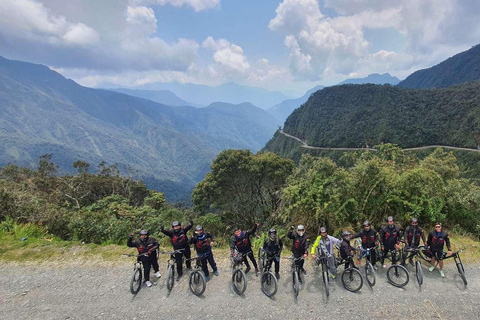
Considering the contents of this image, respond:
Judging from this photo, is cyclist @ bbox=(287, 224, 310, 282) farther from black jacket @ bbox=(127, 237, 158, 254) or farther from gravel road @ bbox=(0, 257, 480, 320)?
black jacket @ bbox=(127, 237, 158, 254)

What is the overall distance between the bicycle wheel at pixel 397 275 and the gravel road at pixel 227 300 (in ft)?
0.61

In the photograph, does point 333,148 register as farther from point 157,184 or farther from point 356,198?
point 157,184

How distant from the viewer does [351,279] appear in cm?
739

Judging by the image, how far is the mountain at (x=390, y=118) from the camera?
8362 centimetres

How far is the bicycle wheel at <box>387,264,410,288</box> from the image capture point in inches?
290

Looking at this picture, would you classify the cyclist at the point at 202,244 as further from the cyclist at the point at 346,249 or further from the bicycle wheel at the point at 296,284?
the cyclist at the point at 346,249

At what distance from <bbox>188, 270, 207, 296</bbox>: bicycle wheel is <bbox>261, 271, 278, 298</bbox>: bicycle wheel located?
5.84 feet

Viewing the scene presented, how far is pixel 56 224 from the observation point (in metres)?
11.3

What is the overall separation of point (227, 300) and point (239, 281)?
2.28 ft

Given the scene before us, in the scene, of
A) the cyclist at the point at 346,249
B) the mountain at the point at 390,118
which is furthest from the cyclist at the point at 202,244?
the mountain at the point at 390,118

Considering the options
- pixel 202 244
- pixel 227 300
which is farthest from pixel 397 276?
pixel 202 244

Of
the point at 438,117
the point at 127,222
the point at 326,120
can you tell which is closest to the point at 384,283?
the point at 127,222

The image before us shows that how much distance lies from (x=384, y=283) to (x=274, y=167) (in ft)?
51.8

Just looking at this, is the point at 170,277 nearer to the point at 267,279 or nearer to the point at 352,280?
the point at 267,279
